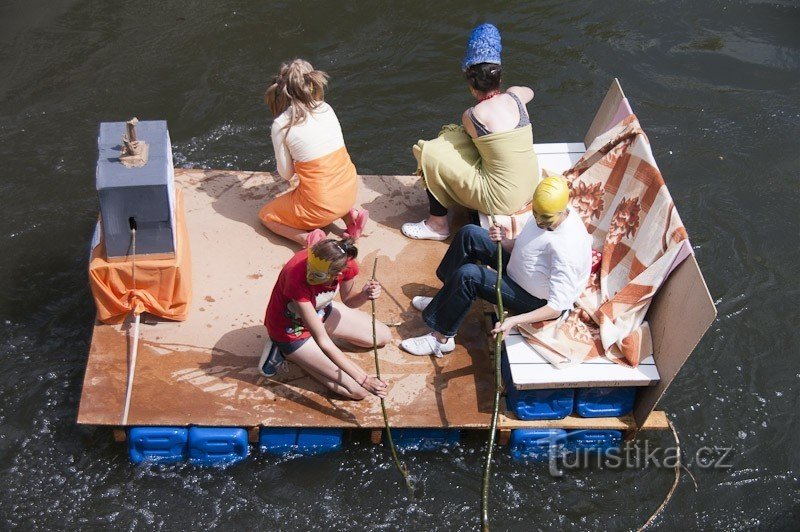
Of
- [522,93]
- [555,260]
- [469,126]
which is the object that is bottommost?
[555,260]

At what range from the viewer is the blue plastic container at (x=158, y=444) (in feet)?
16.6

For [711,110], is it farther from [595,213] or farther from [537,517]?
[537,517]

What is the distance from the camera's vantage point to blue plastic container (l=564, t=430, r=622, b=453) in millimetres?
5230

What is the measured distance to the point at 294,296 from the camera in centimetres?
476

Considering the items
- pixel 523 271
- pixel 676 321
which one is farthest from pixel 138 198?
pixel 676 321

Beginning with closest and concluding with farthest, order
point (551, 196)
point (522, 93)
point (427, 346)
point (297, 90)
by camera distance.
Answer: point (551, 196)
point (427, 346)
point (297, 90)
point (522, 93)

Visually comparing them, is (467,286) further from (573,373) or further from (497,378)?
(573,373)

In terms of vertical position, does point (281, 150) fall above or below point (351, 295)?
above

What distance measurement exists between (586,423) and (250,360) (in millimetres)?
1960

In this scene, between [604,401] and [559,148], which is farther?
[559,148]

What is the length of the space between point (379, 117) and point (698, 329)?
418 cm

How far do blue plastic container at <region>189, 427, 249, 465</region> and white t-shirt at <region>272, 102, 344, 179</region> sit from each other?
175 cm

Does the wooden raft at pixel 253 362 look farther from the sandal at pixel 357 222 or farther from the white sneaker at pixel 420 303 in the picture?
the sandal at pixel 357 222

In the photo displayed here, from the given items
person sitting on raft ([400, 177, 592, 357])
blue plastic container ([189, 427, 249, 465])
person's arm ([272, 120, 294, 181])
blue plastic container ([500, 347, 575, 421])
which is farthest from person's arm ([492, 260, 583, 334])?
person's arm ([272, 120, 294, 181])
